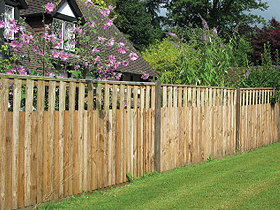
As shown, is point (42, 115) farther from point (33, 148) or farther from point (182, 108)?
point (182, 108)

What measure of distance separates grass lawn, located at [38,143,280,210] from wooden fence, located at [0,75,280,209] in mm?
258

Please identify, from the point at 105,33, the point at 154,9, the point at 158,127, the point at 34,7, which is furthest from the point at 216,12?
the point at 158,127

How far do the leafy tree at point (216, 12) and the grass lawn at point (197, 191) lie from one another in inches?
A: 1441

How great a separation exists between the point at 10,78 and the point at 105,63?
2.78 meters

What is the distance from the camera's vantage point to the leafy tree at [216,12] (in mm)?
42562

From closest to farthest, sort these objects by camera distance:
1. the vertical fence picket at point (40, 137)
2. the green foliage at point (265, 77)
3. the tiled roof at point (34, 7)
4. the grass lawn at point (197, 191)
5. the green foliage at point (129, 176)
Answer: the vertical fence picket at point (40, 137) < the grass lawn at point (197, 191) < the green foliage at point (129, 176) < the green foliage at point (265, 77) < the tiled roof at point (34, 7)

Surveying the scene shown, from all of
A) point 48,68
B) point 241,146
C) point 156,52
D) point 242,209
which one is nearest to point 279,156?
point 241,146

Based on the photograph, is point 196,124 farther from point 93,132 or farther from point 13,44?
point 13,44

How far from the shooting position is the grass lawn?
5176 mm

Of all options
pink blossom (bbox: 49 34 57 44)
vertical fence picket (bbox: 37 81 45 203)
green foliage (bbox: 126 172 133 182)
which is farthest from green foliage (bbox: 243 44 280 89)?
vertical fence picket (bbox: 37 81 45 203)

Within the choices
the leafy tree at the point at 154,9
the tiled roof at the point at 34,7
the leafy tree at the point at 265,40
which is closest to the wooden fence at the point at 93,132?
the tiled roof at the point at 34,7

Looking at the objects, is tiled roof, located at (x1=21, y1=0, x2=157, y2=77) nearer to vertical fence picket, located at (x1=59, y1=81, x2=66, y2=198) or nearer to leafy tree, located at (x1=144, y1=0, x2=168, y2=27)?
vertical fence picket, located at (x1=59, y1=81, x2=66, y2=198)

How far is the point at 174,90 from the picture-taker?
7555 mm

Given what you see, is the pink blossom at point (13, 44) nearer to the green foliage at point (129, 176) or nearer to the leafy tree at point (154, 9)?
the green foliage at point (129, 176)
